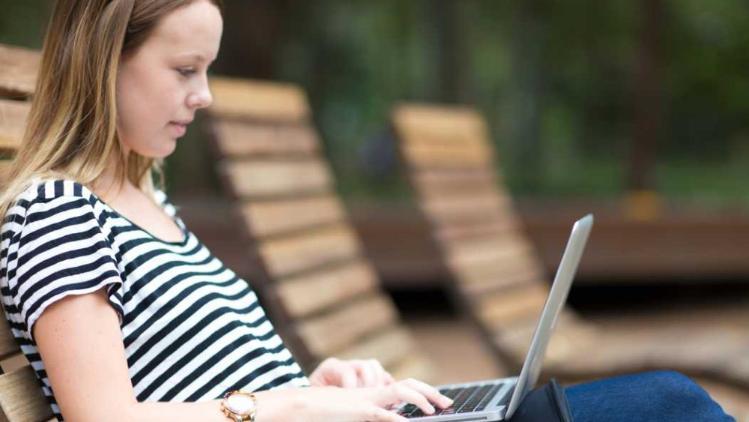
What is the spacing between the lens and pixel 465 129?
421 cm

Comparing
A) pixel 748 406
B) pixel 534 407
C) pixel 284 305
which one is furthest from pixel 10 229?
pixel 748 406

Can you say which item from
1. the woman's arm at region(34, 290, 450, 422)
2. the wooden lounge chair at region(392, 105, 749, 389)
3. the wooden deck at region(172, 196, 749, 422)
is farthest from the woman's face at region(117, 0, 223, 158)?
the wooden deck at region(172, 196, 749, 422)

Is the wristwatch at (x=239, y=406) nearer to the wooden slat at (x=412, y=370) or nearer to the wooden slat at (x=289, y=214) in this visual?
the wooden slat at (x=289, y=214)

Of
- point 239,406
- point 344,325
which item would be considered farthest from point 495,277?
point 239,406

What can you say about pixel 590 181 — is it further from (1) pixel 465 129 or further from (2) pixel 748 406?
(2) pixel 748 406

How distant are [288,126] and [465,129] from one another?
3.98 feet

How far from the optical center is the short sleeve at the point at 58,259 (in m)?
1.26

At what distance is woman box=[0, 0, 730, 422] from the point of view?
126cm

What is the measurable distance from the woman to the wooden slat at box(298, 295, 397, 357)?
106 cm

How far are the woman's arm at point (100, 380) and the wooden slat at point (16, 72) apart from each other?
0.70m

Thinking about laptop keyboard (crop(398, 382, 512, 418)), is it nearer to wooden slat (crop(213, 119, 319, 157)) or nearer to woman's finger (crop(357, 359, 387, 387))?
woman's finger (crop(357, 359, 387, 387))

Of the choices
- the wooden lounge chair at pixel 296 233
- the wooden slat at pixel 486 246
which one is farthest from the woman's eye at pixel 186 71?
the wooden slat at pixel 486 246

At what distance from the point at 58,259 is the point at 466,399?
0.55 m

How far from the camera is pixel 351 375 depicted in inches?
64.2
